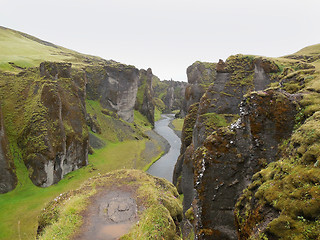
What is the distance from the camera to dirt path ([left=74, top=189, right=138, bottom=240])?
15.6 m

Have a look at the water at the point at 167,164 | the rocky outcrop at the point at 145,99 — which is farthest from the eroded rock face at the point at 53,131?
the rocky outcrop at the point at 145,99

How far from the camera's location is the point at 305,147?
11148 millimetres

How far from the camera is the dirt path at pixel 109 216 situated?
51.1 ft

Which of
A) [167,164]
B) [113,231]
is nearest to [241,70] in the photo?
[113,231]

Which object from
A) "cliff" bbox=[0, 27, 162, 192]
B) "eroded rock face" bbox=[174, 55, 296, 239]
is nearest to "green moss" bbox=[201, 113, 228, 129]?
"eroded rock face" bbox=[174, 55, 296, 239]

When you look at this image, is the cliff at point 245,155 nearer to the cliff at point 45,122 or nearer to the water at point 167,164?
the cliff at point 45,122

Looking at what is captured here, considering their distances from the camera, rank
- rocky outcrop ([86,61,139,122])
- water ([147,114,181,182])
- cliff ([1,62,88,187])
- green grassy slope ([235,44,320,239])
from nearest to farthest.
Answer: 1. green grassy slope ([235,44,320,239])
2. cliff ([1,62,88,187])
3. water ([147,114,181,182])
4. rocky outcrop ([86,61,139,122])

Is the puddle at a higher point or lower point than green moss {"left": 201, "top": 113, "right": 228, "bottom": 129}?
lower

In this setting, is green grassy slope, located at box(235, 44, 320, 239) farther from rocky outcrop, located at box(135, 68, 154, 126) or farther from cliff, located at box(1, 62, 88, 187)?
rocky outcrop, located at box(135, 68, 154, 126)

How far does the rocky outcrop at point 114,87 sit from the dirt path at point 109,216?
7906 centimetres

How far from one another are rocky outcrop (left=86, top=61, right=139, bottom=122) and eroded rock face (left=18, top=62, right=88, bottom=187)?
37097 millimetres

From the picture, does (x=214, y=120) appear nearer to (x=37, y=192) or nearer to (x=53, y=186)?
(x=53, y=186)

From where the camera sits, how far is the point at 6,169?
113 feet

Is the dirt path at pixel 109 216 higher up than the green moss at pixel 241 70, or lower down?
lower down
